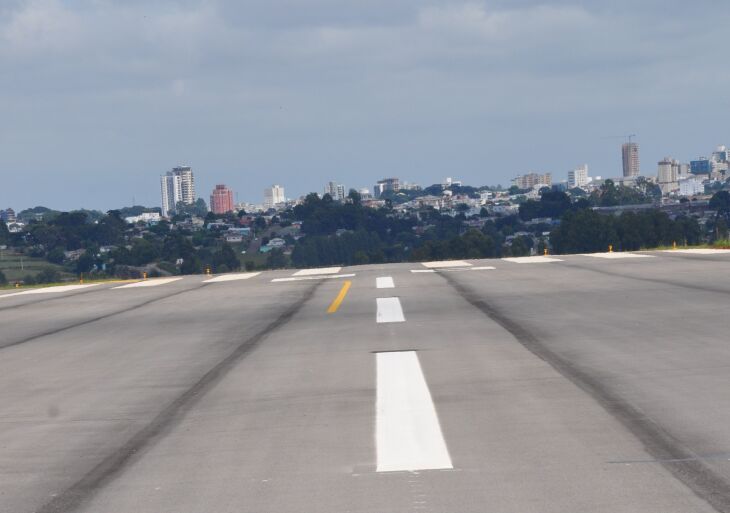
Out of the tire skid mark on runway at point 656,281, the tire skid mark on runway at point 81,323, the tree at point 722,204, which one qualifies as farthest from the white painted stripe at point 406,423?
the tree at point 722,204

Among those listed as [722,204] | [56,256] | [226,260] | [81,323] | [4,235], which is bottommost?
[226,260]

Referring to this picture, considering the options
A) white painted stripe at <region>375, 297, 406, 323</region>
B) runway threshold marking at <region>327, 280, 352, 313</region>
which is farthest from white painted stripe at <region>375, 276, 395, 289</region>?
white painted stripe at <region>375, 297, 406, 323</region>

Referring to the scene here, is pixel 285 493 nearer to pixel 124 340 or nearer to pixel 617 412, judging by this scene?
pixel 617 412

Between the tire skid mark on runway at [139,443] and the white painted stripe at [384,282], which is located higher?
the white painted stripe at [384,282]

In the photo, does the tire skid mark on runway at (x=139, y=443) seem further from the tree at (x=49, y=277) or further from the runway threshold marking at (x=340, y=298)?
the tree at (x=49, y=277)

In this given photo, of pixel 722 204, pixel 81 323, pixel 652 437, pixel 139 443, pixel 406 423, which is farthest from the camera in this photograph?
pixel 722 204

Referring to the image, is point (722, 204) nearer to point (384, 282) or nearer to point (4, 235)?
point (4, 235)

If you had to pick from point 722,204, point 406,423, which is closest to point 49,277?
point 406,423

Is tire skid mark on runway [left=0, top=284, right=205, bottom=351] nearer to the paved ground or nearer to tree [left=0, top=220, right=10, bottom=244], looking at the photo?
the paved ground
